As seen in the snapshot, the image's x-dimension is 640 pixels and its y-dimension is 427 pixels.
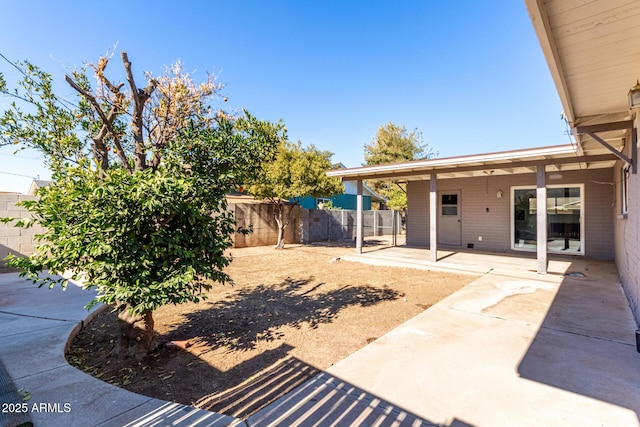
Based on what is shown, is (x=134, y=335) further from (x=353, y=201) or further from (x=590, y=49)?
(x=353, y=201)

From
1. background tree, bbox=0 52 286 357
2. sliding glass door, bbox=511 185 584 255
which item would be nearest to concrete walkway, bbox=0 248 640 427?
background tree, bbox=0 52 286 357

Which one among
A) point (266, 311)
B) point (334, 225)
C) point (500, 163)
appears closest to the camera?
point (266, 311)

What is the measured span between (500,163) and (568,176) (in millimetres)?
3314

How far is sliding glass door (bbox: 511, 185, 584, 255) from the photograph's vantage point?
8.40 m

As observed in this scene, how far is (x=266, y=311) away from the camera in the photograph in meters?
4.32

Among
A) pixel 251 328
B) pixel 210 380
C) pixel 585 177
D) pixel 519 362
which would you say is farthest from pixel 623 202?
pixel 210 380

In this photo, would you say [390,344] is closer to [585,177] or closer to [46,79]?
[46,79]

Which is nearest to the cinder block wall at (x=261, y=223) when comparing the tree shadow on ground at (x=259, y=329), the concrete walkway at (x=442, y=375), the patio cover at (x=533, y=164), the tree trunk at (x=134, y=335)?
the patio cover at (x=533, y=164)

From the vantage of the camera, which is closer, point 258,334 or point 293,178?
point 258,334

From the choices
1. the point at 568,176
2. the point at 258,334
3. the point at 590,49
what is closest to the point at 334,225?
the point at 568,176

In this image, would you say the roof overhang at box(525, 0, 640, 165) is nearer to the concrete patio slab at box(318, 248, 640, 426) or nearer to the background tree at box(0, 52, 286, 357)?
the background tree at box(0, 52, 286, 357)

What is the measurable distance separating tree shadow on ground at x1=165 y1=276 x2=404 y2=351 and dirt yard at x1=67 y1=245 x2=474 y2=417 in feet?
0.04

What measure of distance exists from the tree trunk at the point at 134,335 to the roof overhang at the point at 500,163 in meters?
6.57

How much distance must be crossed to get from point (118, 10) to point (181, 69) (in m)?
1.40
